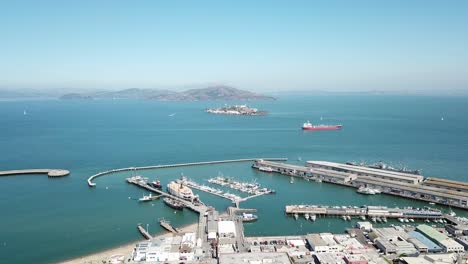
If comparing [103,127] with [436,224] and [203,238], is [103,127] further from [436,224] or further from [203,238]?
[436,224]

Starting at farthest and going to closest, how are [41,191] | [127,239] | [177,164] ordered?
[177,164], [41,191], [127,239]

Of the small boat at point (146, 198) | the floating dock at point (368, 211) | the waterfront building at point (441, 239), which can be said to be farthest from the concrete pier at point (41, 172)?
the waterfront building at point (441, 239)

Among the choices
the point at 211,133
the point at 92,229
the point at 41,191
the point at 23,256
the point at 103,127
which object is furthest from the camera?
the point at 103,127

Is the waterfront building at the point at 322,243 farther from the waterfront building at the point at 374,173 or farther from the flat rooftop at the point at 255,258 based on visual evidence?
the waterfront building at the point at 374,173

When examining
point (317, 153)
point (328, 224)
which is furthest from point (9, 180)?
point (317, 153)

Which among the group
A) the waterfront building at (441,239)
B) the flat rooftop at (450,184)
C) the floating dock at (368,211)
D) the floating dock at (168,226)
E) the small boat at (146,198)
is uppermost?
the flat rooftop at (450,184)

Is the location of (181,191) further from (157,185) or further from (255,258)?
(255,258)

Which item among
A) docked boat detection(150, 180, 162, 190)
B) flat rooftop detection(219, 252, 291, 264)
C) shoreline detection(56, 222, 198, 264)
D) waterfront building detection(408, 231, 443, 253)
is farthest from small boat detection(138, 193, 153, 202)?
waterfront building detection(408, 231, 443, 253)
